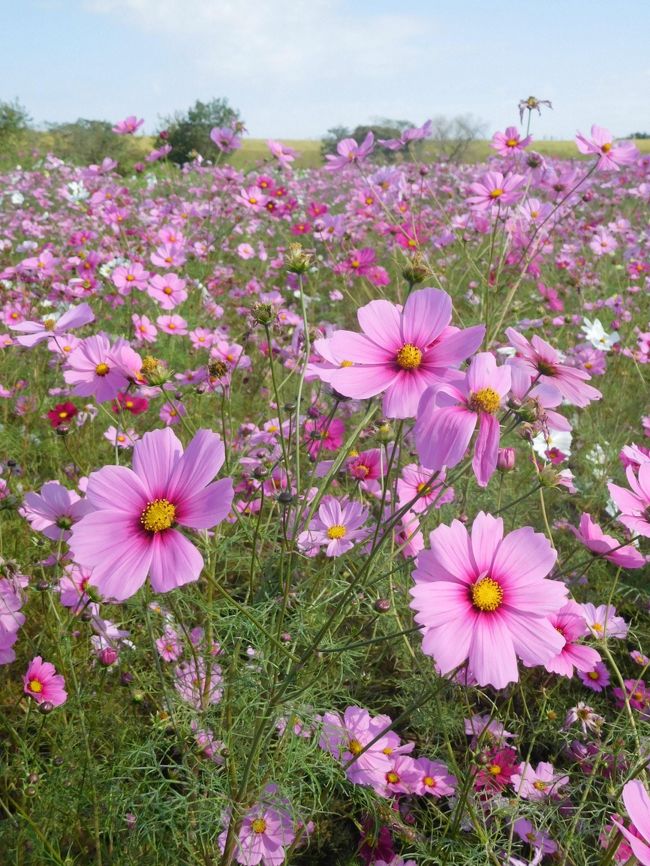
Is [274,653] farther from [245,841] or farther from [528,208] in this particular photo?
[528,208]

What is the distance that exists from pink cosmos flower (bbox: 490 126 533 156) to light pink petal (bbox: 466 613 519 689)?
1.87 m

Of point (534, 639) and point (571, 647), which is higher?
point (534, 639)

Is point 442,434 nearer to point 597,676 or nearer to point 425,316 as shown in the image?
point 425,316

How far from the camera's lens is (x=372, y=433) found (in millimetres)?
1415

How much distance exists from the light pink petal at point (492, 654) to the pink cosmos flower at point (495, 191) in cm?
153

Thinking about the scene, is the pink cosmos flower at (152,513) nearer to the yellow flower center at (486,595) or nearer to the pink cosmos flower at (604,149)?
the yellow flower center at (486,595)

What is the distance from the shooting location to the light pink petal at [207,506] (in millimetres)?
587

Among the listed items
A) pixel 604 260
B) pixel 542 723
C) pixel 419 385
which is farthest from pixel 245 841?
pixel 604 260

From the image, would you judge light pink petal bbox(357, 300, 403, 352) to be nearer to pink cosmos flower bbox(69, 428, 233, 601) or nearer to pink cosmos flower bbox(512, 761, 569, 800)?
pink cosmos flower bbox(69, 428, 233, 601)

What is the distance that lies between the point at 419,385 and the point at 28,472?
1.84 m

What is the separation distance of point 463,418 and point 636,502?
15.2 inches

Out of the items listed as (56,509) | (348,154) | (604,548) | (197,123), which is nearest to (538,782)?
(604,548)

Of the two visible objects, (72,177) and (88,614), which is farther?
(72,177)

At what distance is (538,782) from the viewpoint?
1063 mm
